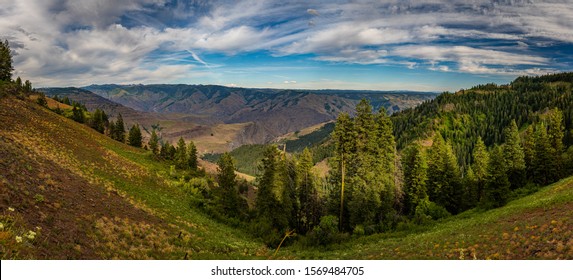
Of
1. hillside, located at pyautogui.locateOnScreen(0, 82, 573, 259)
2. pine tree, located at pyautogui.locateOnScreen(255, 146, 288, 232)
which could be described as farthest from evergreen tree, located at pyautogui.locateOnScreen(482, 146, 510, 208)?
pine tree, located at pyautogui.locateOnScreen(255, 146, 288, 232)

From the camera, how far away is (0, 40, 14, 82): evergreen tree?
296ft

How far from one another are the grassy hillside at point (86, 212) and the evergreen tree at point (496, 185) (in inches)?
1401

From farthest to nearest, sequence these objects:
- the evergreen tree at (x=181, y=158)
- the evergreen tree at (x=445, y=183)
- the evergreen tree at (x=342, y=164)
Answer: the evergreen tree at (x=181, y=158), the evergreen tree at (x=445, y=183), the evergreen tree at (x=342, y=164)

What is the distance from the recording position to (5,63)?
9169 centimetres

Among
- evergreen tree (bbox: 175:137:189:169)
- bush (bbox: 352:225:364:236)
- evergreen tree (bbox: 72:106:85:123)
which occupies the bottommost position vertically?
bush (bbox: 352:225:364:236)

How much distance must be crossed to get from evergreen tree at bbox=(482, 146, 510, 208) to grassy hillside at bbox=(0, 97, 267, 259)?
117 ft

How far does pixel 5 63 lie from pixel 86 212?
103 meters

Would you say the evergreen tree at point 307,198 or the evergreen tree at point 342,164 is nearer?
the evergreen tree at point 342,164

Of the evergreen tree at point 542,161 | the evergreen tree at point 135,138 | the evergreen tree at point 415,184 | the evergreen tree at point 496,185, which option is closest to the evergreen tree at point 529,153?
the evergreen tree at point 542,161

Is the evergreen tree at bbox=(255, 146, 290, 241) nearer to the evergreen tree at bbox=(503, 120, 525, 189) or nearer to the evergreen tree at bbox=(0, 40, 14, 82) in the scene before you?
the evergreen tree at bbox=(503, 120, 525, 189)

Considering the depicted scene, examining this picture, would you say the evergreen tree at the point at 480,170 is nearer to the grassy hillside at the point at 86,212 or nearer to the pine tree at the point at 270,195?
the pine tree at the point at 270,195

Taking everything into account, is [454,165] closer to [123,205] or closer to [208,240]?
[208,240]

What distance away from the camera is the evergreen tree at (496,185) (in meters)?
44.6
